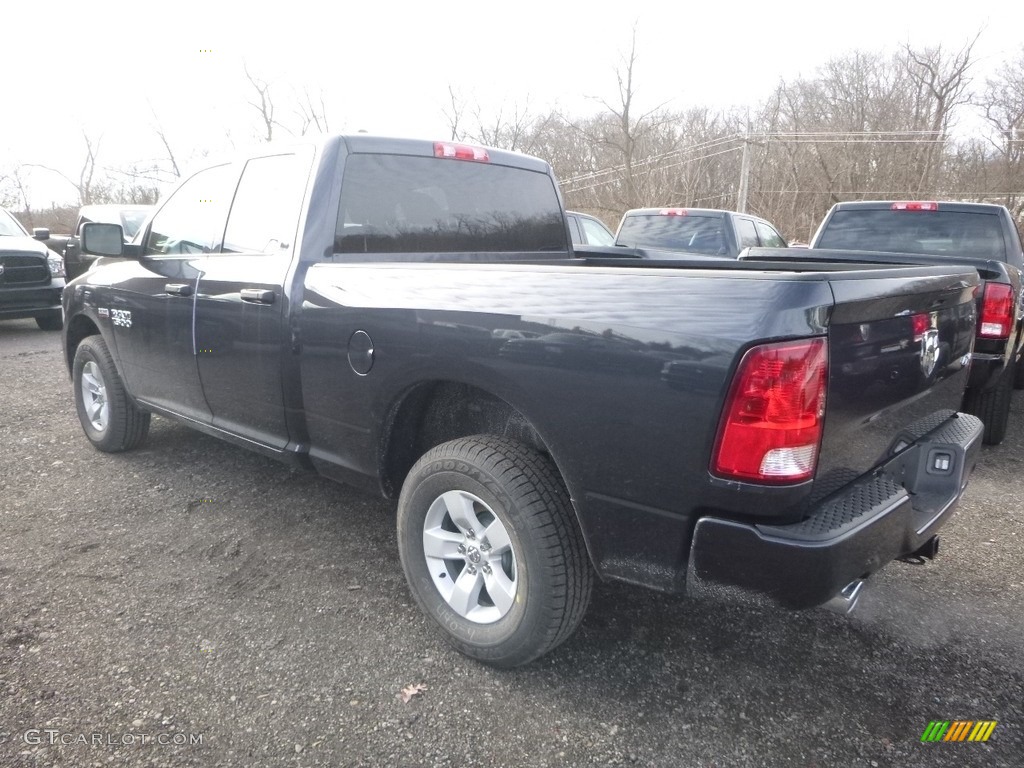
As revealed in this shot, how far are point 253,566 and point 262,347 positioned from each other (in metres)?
0.98

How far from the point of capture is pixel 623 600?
305cm

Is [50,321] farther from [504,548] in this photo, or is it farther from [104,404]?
[504,548]

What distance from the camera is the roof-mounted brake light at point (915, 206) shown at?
625 cm

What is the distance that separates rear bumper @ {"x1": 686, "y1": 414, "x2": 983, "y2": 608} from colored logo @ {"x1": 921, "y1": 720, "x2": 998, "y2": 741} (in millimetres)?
561

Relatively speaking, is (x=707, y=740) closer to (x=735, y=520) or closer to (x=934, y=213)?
(x=735, y=520)

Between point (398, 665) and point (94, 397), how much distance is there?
3.42 metres

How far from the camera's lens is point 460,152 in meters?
3.60

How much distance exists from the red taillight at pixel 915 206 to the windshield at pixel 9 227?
35.5 feet

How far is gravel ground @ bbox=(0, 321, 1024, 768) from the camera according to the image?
7.25 feet

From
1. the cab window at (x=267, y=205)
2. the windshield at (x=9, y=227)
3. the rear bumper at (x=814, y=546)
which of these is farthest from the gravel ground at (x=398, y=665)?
the windshield at (x=9, y=227)

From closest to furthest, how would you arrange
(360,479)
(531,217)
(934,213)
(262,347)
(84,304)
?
(360,479), (262,347), (531,217), (84,304), (934,213)

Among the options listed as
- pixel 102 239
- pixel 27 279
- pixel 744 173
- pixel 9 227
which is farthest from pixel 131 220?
pixel 744 173

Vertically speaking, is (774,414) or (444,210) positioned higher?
(444,210)

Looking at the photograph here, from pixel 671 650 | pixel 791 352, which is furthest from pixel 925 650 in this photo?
pixel 791 352
